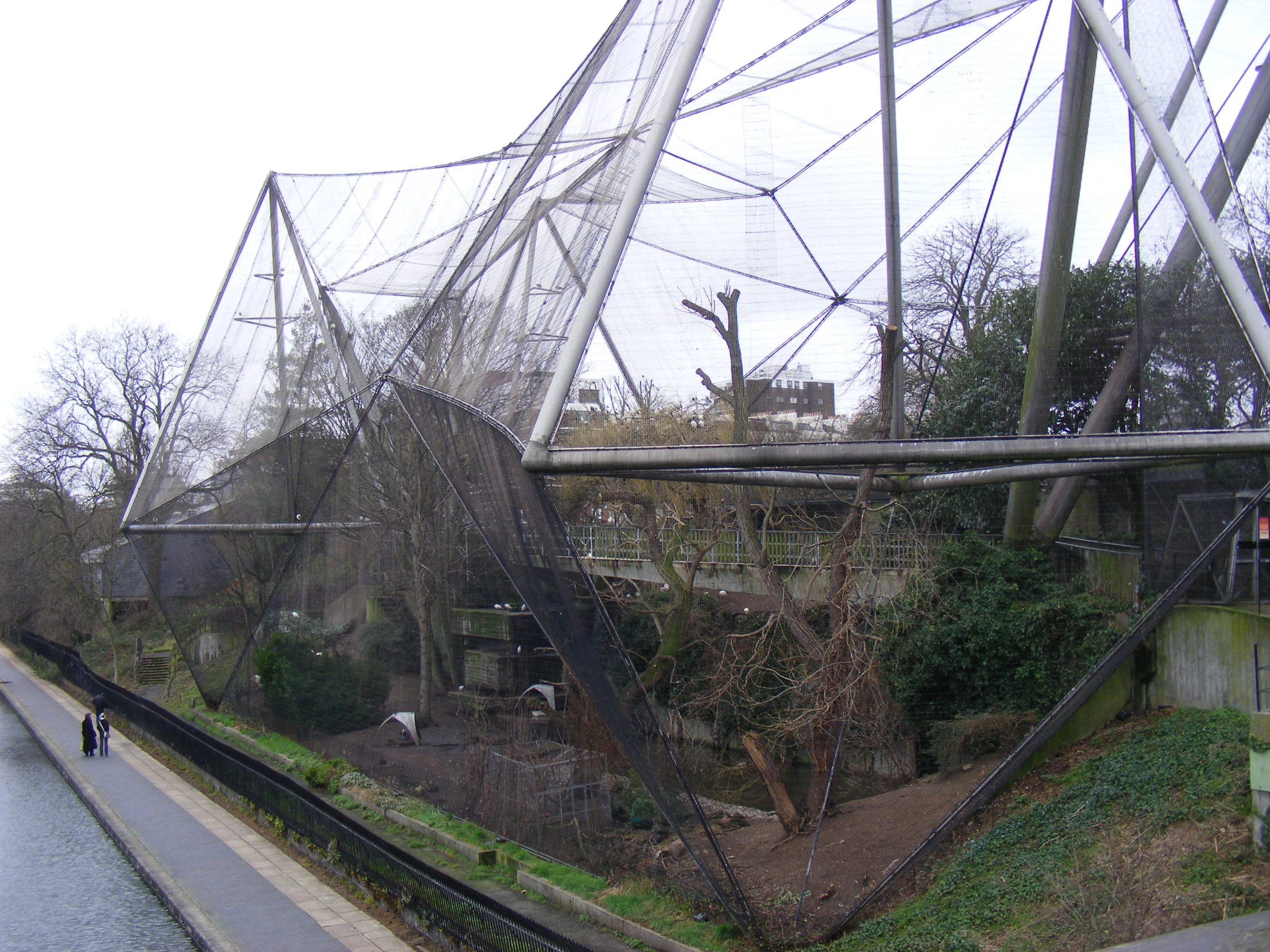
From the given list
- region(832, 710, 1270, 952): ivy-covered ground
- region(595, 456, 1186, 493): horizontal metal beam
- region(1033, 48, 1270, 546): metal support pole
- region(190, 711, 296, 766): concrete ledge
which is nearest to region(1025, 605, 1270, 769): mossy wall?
region(832, 710, 1270, 952): ivy-covered ground

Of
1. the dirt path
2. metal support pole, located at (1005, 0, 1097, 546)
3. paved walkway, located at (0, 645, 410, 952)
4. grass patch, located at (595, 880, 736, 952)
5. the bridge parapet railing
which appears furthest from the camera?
the bridge parapet railing

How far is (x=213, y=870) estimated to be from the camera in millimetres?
10781

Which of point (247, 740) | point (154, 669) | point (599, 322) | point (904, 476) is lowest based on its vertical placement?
point (154, 669)

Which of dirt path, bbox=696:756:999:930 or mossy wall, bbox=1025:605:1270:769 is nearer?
dirt path, bbox=696:756:999:930

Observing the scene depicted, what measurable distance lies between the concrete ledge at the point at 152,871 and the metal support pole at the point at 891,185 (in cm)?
767

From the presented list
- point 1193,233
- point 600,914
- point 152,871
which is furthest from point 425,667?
point 1193,233

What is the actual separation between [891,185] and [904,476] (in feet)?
9.15

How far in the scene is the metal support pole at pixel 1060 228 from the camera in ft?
23.1

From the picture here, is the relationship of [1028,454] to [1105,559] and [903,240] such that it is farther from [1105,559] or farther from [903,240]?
[1105,559]

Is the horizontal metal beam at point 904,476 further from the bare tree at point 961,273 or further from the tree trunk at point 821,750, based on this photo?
the tree trunk at point 821,750

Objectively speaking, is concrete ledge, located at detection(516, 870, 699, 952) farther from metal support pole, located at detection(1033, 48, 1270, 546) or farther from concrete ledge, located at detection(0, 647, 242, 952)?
metal support pole, located at detection(1033, 48, 1270, 546)

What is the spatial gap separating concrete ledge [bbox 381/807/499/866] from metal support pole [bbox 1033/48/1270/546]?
24.2 ft

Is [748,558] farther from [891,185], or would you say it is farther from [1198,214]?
[1198,214]

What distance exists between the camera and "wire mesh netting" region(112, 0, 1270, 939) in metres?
6.97
